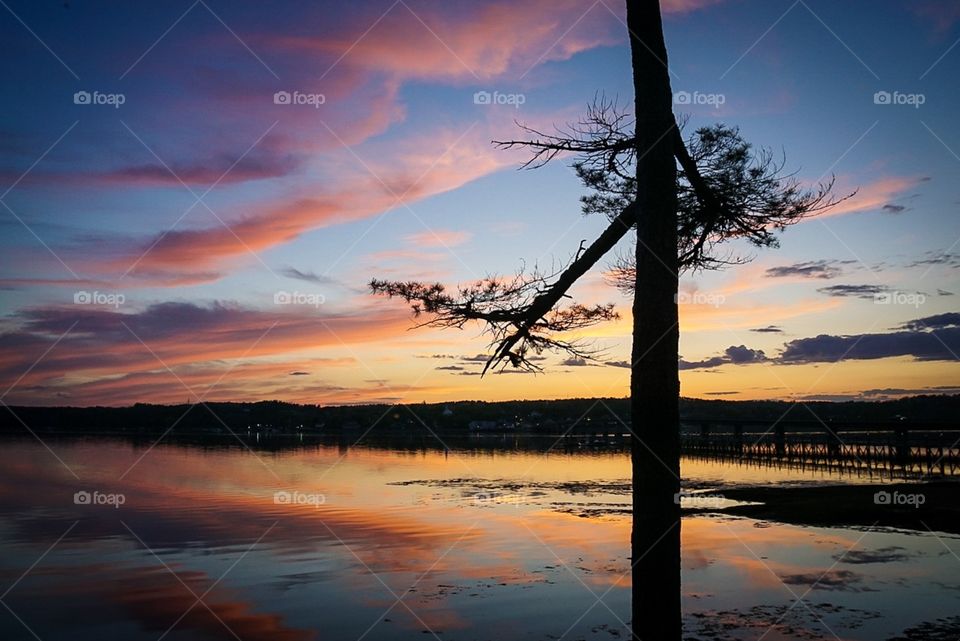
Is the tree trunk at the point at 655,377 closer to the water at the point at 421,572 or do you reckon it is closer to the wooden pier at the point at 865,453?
the water at the point at 421,572

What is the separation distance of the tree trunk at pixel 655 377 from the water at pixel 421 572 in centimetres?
827

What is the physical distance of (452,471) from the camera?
6216cm

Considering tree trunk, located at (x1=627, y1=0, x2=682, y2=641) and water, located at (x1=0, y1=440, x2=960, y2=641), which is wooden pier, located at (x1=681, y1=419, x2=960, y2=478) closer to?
water, located at (x1=0, y1=440, x2=960, y2=641)

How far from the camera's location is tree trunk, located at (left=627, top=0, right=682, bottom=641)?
18.9ft

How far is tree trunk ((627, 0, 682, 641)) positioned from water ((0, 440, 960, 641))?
27.1 feet

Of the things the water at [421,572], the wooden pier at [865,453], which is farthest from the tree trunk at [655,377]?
the wooden pier at [865,453]

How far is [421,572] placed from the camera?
796 inches

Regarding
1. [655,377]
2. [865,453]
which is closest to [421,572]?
[655,377]

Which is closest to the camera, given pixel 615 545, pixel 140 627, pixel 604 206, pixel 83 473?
pixel 604 206

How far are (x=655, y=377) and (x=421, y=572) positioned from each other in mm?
15801

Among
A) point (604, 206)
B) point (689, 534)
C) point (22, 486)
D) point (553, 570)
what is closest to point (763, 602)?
point (553, 570)

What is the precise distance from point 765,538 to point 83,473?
A: 170ft

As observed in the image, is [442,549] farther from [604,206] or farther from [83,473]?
[83,473]

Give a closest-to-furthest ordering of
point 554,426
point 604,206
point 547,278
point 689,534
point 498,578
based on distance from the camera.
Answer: point 547,278 → point 604,206 → point 498,578 → point 689,534 → point 554,426
